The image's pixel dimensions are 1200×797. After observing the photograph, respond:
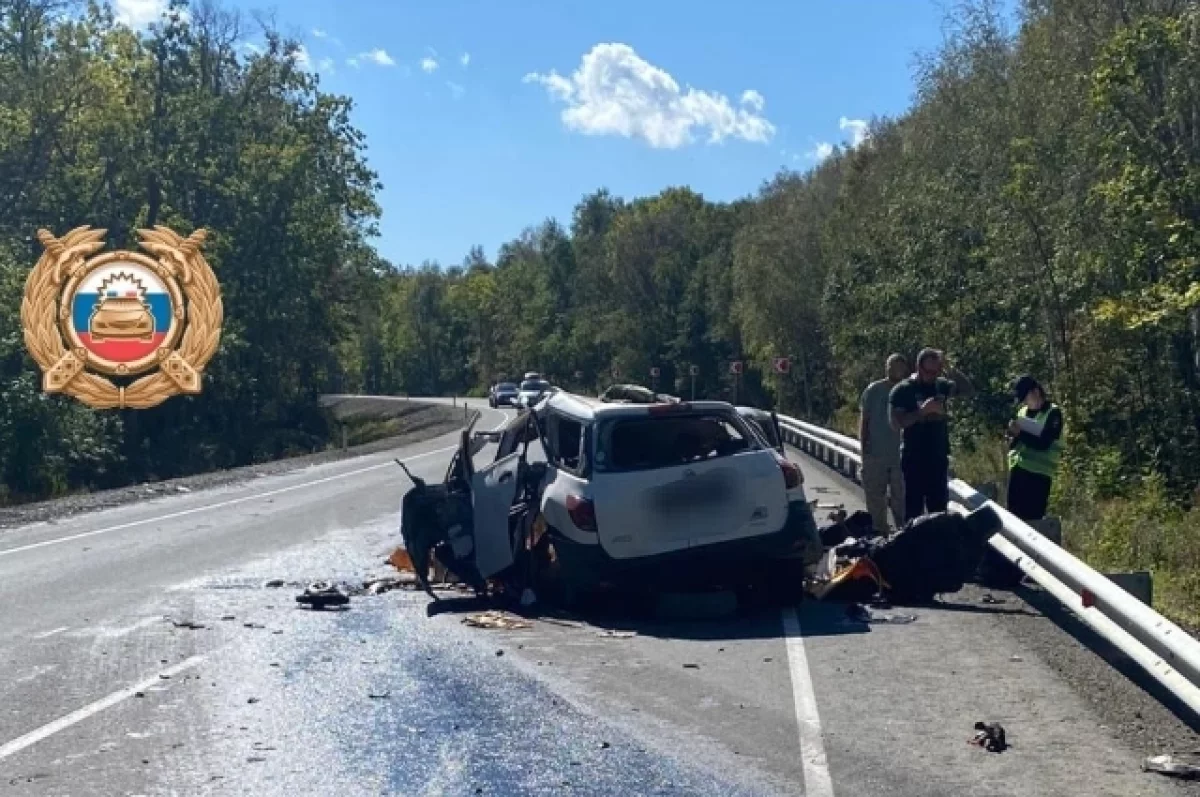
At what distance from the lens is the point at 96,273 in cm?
3859

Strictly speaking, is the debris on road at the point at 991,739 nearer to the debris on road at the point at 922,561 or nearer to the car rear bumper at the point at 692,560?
the car rear bumper at the point at 692,560

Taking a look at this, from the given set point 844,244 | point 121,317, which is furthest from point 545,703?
point 844,244

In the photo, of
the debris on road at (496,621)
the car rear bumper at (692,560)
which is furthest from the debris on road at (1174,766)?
the debris on road at (496,621)

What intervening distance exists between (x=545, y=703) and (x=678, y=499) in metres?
3.04

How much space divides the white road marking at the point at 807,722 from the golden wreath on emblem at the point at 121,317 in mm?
30165

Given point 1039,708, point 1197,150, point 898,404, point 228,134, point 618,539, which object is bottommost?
point 1039,708

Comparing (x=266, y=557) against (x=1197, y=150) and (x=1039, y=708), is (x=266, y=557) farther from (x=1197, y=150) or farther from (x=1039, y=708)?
(x=1197, y=150)

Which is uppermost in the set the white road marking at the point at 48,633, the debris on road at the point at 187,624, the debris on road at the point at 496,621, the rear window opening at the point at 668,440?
the rear window opening at the point at 668,440

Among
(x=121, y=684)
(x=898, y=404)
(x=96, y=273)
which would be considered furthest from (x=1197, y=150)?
(x=96, y=273)

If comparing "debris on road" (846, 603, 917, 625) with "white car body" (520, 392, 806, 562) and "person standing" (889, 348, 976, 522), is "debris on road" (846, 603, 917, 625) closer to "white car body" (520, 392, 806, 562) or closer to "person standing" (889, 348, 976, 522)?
"white car body" (520, 392, 806, 562)

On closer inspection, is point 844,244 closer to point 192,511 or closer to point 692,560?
point 192,511

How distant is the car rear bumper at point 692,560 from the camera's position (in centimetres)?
1040

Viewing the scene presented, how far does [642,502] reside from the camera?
10.5 m

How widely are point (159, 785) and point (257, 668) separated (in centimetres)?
280
